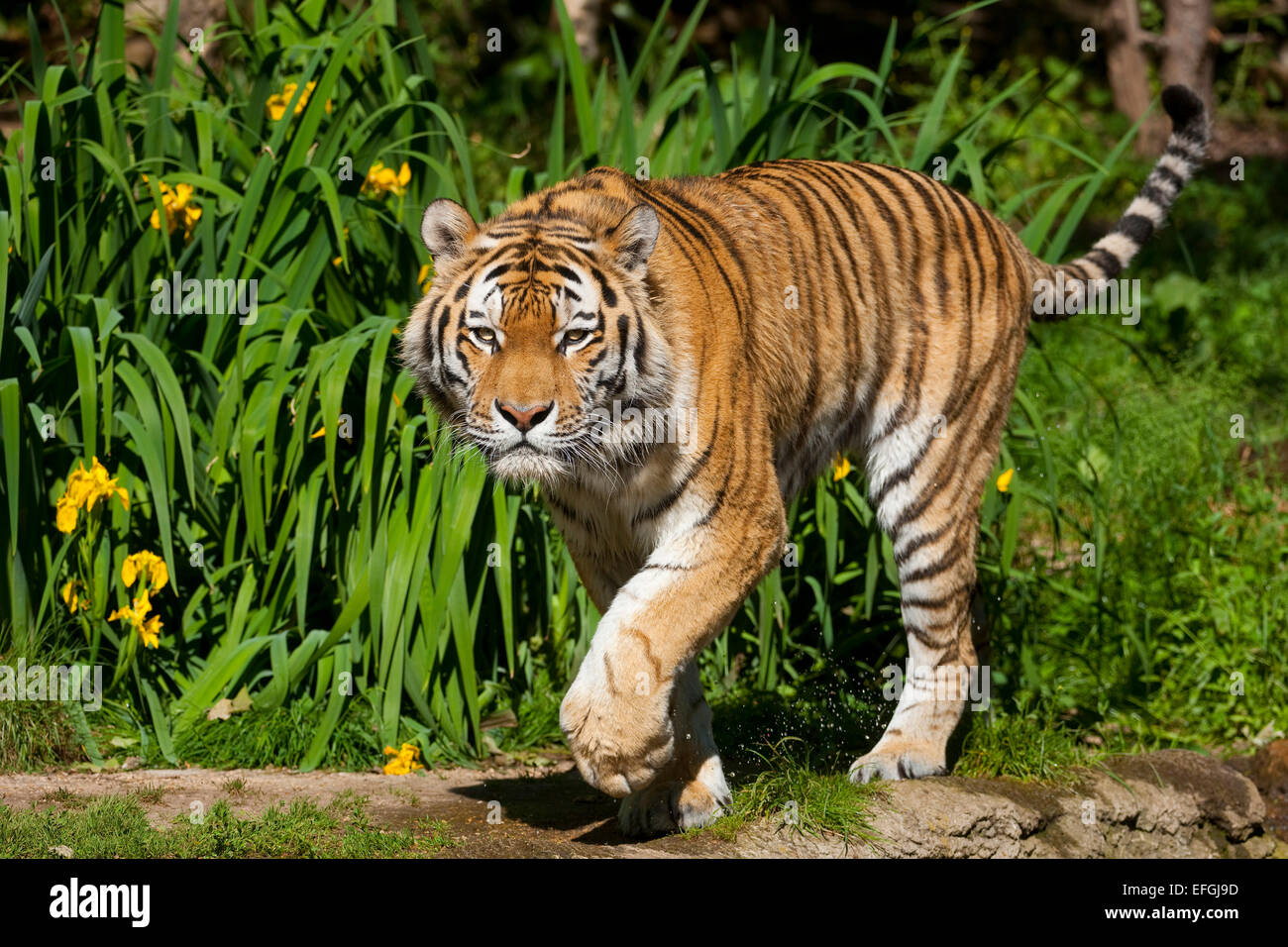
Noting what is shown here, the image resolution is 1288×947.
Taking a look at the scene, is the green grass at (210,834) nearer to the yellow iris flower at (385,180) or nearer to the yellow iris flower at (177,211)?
the yellow iris flower at (177,211)

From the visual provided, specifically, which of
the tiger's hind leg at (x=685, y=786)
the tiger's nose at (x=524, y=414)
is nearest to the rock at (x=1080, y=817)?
the tiger's hind leg at (x=685, y=786)

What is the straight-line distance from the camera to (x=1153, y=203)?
455 cm

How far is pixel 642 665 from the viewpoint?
320cm

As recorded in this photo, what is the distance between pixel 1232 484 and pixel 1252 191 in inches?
175

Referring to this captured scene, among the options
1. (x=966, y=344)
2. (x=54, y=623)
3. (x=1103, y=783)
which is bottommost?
(x=1103, y=783)

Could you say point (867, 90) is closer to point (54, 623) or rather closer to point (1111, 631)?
point (1111, 631)

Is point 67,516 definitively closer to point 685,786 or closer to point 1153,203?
point 685,786

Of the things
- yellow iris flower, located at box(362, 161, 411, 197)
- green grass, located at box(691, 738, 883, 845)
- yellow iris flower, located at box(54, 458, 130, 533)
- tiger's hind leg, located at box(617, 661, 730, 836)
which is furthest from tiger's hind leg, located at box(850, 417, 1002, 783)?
yellow iris flower, located at box(54, 458, 130, 533)

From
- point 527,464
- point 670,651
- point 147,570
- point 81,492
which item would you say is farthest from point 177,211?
point 670,651

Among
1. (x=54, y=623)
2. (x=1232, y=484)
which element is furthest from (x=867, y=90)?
(x=54, y=623)

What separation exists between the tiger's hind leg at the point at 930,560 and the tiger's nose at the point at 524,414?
54.5 inches

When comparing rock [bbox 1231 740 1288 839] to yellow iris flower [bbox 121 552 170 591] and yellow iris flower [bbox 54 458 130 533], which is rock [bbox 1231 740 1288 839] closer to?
yellow iris flower [bbox 121 552 170 591]

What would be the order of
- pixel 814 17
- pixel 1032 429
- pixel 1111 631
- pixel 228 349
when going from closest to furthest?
pixel 228 349 < pixel 1032 429 < pixel 1111 631 < pixel 814 17

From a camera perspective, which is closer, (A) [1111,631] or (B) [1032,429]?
(B) [1032,429]
